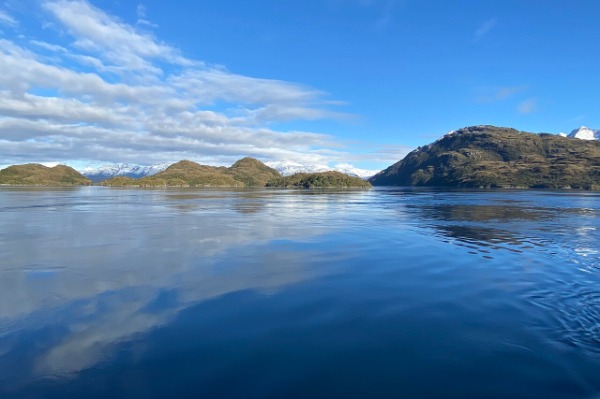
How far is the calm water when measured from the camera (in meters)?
8.66

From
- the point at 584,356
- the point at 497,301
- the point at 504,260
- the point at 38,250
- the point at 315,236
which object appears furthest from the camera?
the point at 315,236

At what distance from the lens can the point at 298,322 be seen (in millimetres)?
12133

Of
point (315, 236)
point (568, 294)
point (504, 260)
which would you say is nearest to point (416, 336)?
point (568, 294)

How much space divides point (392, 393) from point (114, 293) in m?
11.3

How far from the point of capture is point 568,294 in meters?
14.8

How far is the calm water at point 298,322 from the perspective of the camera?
28.4ft

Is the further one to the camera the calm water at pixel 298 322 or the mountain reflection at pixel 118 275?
the mountain reflection at pixel 118 275

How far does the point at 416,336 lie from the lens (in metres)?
11.1

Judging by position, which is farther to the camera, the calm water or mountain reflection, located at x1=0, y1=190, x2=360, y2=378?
mountain reflection, located at x1=0, y1=190, x2=360, y2=378

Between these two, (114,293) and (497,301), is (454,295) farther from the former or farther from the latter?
(114,293)

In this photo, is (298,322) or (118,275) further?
(118,275)

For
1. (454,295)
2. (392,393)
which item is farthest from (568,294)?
(392,393)

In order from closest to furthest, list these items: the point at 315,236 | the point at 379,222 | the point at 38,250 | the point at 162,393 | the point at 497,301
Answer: the point at 162,393
the point at 497,301
the point at 38,250
the point at 315,236
the point at 379,222

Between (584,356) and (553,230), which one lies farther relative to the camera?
(553,230)
